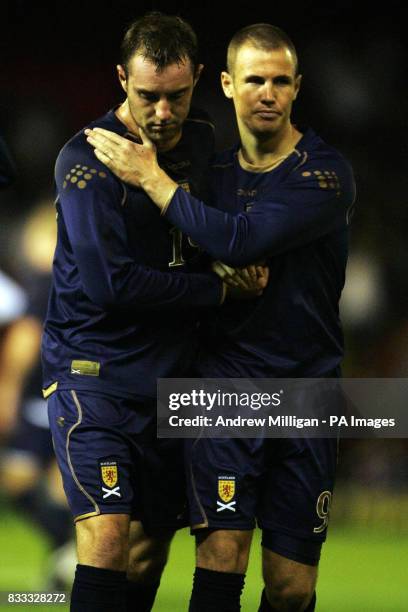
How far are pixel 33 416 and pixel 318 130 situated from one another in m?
2.34

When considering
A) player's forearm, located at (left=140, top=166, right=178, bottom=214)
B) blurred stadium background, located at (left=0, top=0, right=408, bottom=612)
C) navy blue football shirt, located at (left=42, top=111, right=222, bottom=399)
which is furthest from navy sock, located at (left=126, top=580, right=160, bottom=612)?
blurred stadium background, located at (left=0, top=0, right=408, bottom=612)

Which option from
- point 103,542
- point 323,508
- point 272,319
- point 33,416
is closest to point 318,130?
point 33,416

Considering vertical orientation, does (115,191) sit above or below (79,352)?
above

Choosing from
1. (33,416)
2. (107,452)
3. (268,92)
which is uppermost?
(268,92)

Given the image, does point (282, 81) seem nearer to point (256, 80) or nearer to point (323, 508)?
point (256, 80)

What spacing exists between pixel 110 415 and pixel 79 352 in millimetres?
207

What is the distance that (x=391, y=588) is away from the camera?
5.96 meters

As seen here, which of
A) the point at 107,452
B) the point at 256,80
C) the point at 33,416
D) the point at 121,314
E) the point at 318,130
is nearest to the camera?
the point at 107,452

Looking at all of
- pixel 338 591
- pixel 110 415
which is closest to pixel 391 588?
pixel 338 591

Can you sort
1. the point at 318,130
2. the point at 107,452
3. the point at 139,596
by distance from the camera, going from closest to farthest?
1. the point at 107,452
2. the point at 139,596
3. the point at 318,130

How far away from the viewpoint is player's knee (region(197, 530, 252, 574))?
391 centimetres

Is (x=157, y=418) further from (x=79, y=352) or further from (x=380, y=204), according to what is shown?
(x=380, y=204)

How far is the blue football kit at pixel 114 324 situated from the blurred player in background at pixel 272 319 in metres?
0.11

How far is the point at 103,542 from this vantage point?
3672mm
